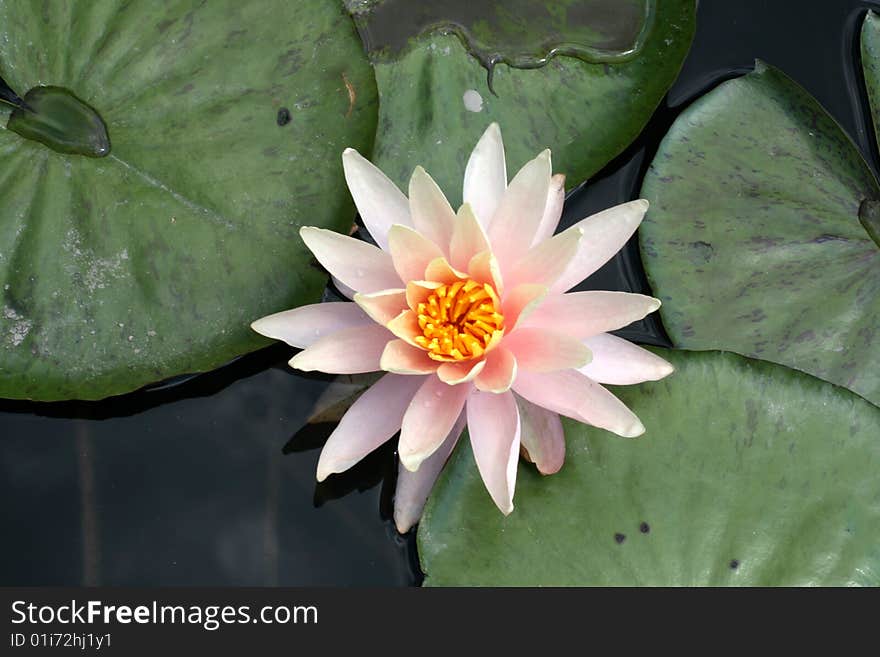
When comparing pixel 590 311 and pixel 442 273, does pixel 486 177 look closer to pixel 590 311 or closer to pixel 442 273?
pixel 442 273

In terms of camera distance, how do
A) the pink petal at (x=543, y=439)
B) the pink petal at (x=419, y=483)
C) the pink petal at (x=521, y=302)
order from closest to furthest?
the pink petal at (x=521, y=302)
the pink petal at (x=543, y=439)
the pink petal at (x=419, y=483)

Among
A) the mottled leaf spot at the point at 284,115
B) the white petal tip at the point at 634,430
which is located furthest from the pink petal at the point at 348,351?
the mottled leaf spot at the point at 284,115

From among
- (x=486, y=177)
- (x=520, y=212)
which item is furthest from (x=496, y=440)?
(x=486, y=177)

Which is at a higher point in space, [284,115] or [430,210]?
[284,115]

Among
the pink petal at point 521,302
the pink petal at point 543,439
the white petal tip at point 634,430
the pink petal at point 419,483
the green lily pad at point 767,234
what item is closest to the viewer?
the pink petal at point 521,302

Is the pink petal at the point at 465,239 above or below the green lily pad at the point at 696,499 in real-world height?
above

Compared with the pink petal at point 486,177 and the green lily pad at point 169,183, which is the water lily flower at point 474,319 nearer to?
the pink petal at point 486,177
